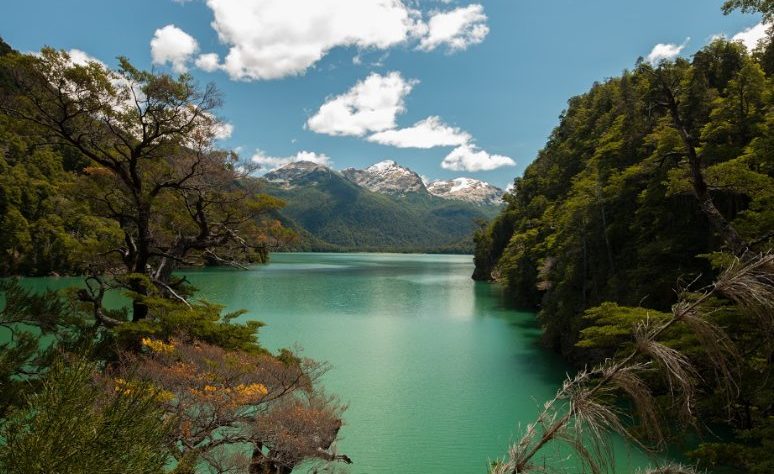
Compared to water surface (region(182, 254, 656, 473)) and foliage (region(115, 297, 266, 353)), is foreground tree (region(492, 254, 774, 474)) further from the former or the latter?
foliage (region(115, 297, 266, 353))

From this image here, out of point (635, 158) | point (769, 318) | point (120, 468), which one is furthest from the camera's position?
point (635, 158)

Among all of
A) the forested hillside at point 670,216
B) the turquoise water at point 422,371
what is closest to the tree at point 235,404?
the turquoise water at point 422,371

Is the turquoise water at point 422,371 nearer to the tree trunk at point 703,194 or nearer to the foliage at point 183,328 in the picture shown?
the tree trunk at point 703,194

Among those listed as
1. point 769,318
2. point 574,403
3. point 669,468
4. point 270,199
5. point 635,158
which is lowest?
point 669,468

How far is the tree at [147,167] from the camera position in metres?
10.3

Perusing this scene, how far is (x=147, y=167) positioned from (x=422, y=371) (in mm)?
15125

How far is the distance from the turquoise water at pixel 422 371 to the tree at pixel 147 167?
7.20 m

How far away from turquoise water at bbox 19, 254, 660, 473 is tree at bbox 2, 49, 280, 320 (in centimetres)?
720

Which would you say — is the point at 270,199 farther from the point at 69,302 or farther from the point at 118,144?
the point at 69,302

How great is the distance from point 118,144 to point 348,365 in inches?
578

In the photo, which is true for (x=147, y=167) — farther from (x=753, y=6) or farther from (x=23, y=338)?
(x=753, y=6)

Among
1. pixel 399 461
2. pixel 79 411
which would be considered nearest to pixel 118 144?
pixel 79 411

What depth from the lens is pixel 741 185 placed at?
977cm

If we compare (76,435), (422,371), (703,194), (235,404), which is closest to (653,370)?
(76,435)
